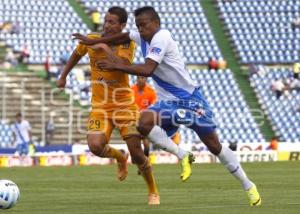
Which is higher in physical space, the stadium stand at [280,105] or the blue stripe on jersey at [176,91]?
the blue stripe on jersey at [176,91]

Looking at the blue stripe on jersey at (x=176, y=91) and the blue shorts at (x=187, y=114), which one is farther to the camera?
the blue stripe on jersey at (x=176, y=91)

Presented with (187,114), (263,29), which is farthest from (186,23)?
(187,114)

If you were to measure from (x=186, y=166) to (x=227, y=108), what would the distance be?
2659 centimetres

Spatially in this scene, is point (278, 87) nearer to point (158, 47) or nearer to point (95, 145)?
point (95, 145)

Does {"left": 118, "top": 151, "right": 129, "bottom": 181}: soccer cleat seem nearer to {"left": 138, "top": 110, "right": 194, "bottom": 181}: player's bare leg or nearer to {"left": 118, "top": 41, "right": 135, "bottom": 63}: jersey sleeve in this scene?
{"left": 118, "top": 41, "right": 135, "bottom": 63}: jersey sleeve

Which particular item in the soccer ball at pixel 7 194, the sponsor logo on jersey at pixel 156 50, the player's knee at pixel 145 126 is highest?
the sponsor logo on jersey at pixel 156 50

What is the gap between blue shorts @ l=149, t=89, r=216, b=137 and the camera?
12.0 meters

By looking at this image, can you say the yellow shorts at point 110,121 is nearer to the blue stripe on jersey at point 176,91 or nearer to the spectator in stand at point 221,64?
the blue stripe on jersey at point 176,91

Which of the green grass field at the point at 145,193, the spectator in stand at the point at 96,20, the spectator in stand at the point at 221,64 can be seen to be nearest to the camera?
the green grass field at the point at 145,193

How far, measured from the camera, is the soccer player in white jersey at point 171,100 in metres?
11.9

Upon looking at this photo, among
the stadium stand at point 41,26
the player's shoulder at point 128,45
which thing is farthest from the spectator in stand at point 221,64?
the player's shoulder at point 128,45

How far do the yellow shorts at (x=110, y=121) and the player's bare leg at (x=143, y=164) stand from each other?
0.28m

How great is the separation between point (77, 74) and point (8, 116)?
3.36 metres

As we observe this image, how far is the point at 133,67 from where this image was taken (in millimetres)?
11695
